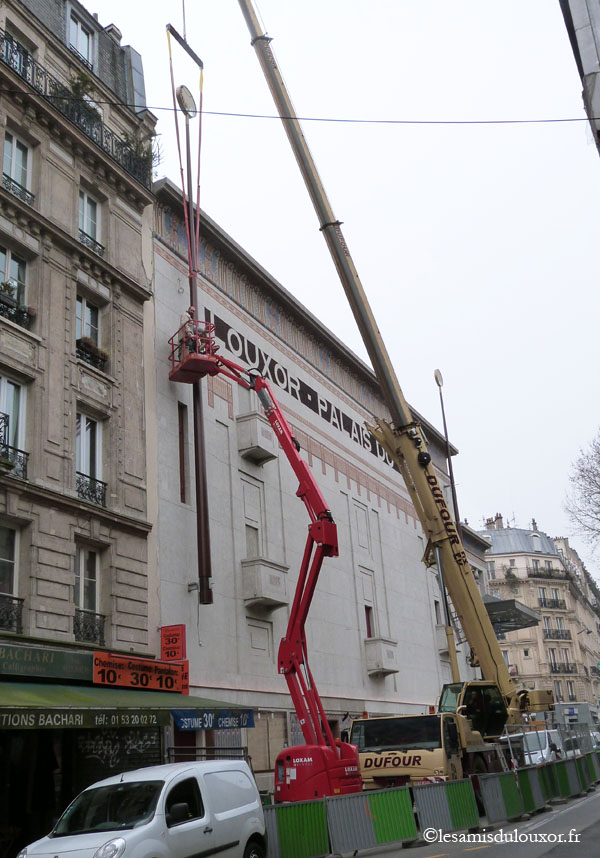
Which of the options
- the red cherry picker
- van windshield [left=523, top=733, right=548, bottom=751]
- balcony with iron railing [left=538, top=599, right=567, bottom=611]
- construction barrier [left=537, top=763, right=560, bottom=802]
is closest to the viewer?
the red cherry picker

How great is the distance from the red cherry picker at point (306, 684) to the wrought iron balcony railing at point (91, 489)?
4.36 meters

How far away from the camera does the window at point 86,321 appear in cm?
2095

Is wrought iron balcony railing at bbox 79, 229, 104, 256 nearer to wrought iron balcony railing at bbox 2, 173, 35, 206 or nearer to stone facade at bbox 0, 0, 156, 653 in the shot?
stone facade at bbox 0, 0, 156, 653

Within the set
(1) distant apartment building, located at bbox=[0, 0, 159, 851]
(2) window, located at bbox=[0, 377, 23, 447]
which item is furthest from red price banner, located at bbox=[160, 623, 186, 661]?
(2) window, located at bbox=[0, 377, 23, 447]

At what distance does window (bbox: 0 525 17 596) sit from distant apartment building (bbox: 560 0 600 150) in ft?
42.1

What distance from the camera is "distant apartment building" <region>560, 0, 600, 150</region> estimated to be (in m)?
12.9

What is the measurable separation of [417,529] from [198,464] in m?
20.8

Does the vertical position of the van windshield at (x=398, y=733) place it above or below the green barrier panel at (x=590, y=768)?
above

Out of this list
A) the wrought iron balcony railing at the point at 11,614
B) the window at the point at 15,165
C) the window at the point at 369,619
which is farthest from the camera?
the window at the point at 369,619

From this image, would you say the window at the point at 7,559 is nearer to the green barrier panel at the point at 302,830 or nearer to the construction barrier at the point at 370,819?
the green barrier panel at the point at 302,830

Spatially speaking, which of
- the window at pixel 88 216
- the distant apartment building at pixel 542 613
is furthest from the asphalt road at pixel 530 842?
the distant apartment building at pixel 542 613

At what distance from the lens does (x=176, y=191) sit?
25203mm

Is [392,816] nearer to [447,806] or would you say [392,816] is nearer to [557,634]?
[447,806]

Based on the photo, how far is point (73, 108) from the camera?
2177cm
